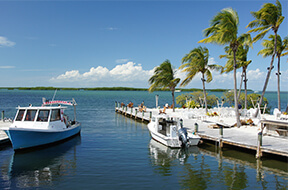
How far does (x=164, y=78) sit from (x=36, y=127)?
78.2ft

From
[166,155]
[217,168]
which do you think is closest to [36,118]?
[166,155]

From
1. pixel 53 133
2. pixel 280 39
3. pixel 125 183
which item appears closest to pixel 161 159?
pixel 125 183

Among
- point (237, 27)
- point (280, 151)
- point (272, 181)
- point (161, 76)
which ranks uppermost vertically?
point (237, 27)

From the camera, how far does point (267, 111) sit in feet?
118

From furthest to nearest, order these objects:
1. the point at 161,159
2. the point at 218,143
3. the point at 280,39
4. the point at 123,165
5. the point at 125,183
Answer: the point at 280,39 < the point at 218,143 < the point at 161,159 < the point at 123,165 < the point at 125,183

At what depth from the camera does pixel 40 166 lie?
13305 mm

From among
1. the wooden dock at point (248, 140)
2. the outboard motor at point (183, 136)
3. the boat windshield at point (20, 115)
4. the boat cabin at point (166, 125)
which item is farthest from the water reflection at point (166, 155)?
the boat windshield at point (20, 115)

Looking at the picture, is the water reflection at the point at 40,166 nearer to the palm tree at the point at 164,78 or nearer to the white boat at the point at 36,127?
the white boat at the point at 36,127

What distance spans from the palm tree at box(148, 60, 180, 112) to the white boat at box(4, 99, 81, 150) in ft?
69.0

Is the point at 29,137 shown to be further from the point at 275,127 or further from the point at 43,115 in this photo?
the point at 275,127

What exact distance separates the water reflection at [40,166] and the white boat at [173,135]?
21.6 ft

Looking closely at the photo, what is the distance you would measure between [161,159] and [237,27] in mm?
13581

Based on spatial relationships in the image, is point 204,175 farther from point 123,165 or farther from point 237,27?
point 237,27

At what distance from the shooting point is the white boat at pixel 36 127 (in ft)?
50.9
